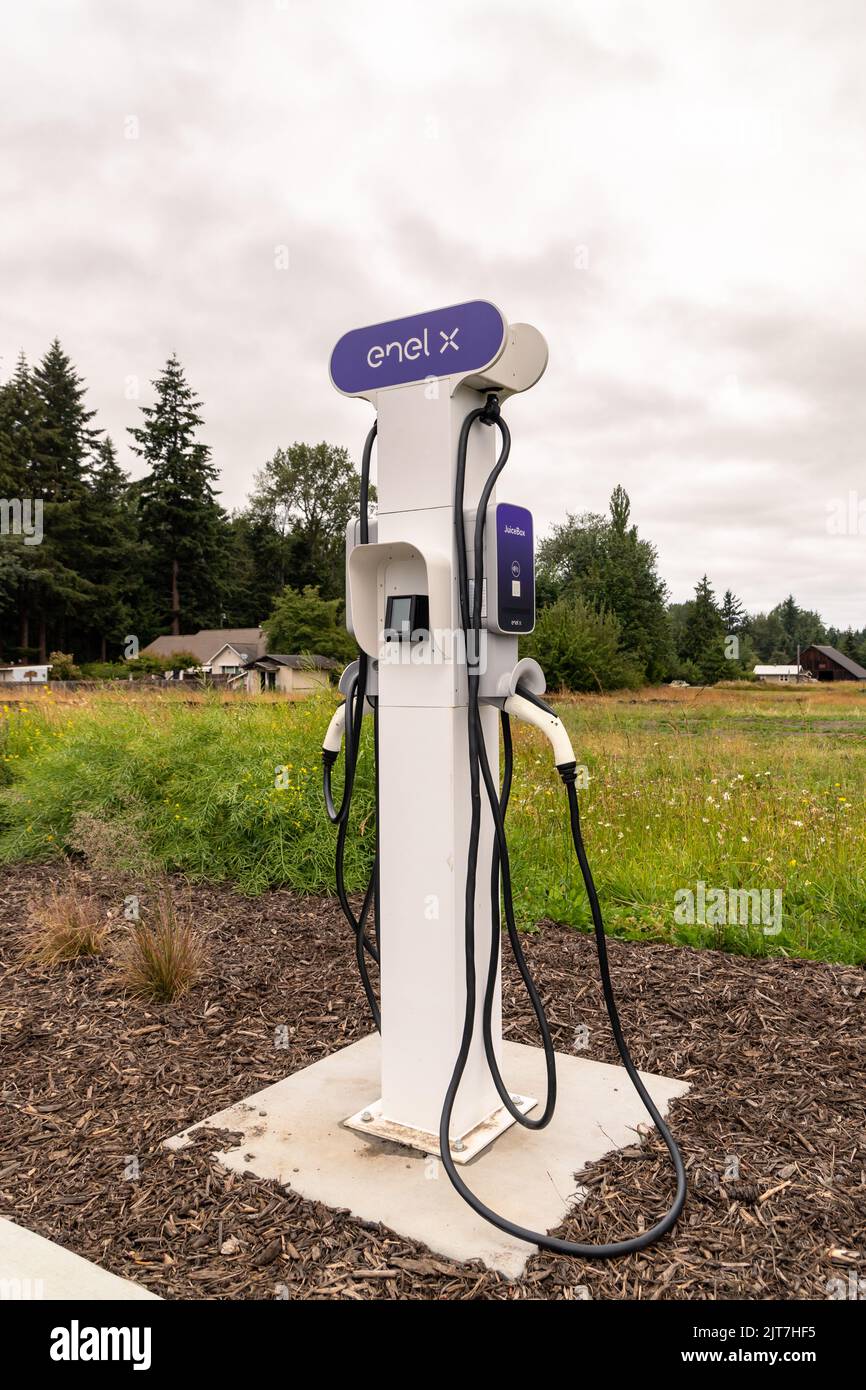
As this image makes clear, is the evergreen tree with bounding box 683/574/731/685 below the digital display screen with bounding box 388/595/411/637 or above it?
above

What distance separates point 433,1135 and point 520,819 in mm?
3415

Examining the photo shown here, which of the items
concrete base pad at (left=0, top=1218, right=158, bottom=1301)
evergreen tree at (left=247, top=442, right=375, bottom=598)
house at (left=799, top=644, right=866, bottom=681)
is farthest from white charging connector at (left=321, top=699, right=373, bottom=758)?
house at (left=799, top=644, right=866, bottom=681)

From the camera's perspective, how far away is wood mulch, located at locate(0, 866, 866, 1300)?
2.07 metres

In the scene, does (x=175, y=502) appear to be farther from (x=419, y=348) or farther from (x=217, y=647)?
(x=419, y=348)

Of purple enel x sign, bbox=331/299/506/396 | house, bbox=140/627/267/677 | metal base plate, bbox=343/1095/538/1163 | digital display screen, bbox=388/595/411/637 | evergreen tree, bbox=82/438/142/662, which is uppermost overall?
evergreen tree, bbox=82/438/142/662

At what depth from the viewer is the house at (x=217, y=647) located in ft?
146

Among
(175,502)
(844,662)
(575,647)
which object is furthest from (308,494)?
(844,662)

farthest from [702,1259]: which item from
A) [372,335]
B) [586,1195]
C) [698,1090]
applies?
[372,335]

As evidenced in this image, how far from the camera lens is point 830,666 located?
259ft

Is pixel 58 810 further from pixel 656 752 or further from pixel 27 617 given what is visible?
pixel 27 617

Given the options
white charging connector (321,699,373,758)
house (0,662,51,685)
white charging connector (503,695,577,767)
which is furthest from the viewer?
house (0,662,51,685)

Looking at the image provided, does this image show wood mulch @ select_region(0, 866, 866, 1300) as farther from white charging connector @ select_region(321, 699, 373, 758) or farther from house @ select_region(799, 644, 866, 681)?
house @ select_region(799, 644, 866, 681)

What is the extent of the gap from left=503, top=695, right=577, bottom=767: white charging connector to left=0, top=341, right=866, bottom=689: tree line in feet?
108

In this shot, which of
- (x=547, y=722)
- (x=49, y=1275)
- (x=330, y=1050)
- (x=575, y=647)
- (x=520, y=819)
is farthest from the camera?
(x=575, y=647)
